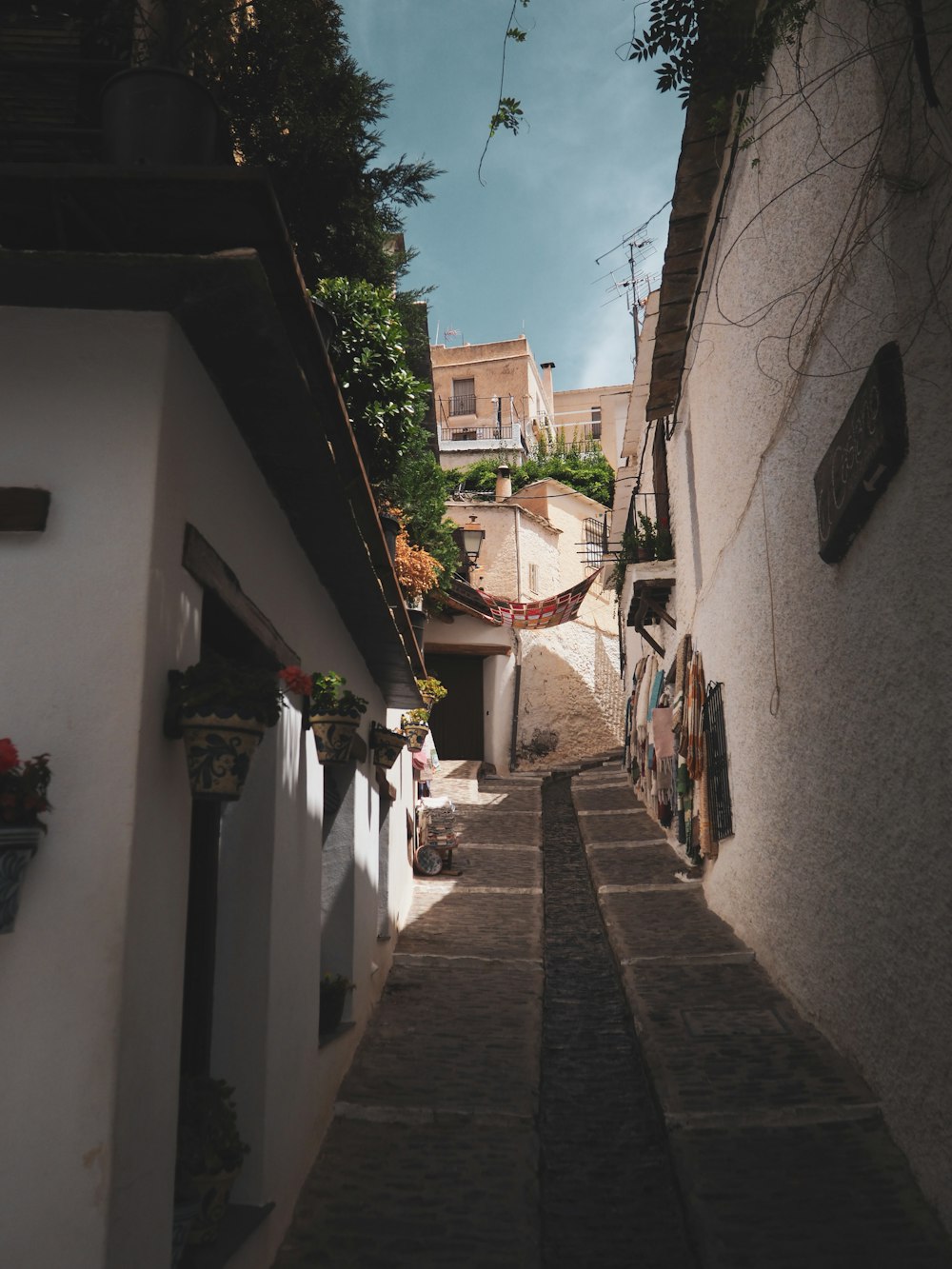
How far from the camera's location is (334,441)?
13.9ft

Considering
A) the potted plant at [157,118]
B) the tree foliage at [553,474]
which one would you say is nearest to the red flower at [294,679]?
the potted plant at [157,118]

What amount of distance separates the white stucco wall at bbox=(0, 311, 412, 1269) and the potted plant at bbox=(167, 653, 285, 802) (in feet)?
0.22

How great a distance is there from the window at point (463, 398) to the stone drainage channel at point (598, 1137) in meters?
35.8

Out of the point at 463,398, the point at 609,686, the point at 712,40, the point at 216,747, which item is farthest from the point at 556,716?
the point at 463,398

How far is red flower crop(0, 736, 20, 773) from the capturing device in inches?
93.6

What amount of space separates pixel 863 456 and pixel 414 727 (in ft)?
25.6

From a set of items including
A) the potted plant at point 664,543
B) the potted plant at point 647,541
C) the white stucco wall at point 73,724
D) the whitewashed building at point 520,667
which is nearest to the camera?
the white stucco wall at point 73,724

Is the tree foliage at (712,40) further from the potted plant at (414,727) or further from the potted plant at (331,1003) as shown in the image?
the potted plant at (414,727)

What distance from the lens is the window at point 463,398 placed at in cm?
4219

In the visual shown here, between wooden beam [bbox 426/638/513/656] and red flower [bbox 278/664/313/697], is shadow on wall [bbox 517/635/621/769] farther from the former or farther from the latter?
red flower [bbox 278/664/313/697]

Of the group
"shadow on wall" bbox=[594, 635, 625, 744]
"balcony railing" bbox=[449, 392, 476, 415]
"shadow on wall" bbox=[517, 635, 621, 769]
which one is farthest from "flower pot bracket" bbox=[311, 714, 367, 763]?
"balcony railing" bbox=[449, 392, 476, 415]

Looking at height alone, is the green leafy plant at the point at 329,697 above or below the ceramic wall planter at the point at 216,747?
above

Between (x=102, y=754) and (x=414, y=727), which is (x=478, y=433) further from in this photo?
(x=102, y=754)

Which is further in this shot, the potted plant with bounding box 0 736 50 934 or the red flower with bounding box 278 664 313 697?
the red flower with bounding box 278 664 313 697
